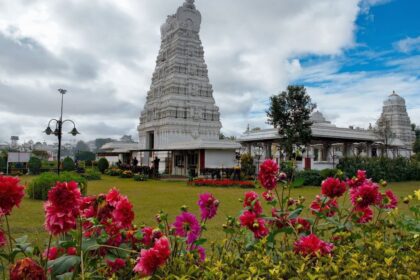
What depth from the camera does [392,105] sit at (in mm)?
49625

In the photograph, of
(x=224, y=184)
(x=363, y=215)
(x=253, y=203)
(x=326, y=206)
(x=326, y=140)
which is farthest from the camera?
(x=326, y=140)

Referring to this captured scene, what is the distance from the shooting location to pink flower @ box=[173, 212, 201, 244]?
2.22m

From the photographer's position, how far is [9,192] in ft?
5.80

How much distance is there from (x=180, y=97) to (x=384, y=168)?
55.2 feet

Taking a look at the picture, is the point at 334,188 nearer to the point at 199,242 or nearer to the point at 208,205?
the point at 208,205

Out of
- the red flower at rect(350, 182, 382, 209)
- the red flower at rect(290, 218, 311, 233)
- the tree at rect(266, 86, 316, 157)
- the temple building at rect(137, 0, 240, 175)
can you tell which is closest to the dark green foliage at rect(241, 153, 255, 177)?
the tree at rect(266, 86, 316, 157)

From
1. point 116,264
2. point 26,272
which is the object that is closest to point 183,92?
point 116,264

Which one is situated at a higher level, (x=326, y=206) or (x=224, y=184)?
(x=326, y=206)

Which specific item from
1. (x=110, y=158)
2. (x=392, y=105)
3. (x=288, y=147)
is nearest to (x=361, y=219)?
(x=288, y=147)

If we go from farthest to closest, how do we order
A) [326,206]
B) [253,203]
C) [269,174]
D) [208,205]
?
[326,206]
[269,174]
[253,203]
[208,205]

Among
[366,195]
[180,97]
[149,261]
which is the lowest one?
[149,261]

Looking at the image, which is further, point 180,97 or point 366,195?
point 180,97

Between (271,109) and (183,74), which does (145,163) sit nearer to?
(183,74)

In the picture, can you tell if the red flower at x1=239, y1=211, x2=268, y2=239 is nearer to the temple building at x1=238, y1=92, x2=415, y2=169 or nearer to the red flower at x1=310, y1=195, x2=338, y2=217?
the red flower at x1=310, y1=195, x2=338, y2=217
